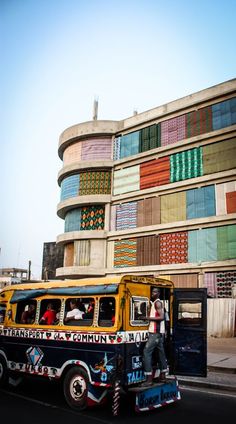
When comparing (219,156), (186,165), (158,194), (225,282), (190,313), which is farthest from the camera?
(158,194)

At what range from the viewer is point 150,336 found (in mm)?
7848

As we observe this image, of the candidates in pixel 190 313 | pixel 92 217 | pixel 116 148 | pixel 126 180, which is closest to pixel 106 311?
pixel 190 313

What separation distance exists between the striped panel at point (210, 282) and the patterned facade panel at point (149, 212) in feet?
21.2

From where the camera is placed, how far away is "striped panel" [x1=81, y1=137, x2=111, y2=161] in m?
36.4

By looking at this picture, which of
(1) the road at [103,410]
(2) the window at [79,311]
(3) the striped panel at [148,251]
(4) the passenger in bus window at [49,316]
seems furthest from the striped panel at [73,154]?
(1) the road at [103,410]

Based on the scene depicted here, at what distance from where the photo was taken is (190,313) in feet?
29.9

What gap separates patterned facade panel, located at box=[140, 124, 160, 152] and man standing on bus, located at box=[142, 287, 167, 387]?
2664 cm

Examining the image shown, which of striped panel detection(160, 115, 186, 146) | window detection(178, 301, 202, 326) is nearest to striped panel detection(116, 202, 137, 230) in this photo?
striped panel detection(160, 115, 186, 146)

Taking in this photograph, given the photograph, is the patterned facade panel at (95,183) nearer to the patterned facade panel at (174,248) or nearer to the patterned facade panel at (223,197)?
the patterned facade panel at (174,248)

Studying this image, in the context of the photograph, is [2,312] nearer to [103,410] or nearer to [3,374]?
[3,374]

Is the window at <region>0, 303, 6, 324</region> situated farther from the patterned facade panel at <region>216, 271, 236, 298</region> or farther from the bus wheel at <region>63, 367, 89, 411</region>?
the patterned facade panel at <region>216, 271, 236, 298</region>

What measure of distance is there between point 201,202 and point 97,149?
12633 millimetres

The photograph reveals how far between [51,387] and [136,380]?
3.17 meters

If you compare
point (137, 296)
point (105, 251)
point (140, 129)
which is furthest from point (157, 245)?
point (137, 296)
